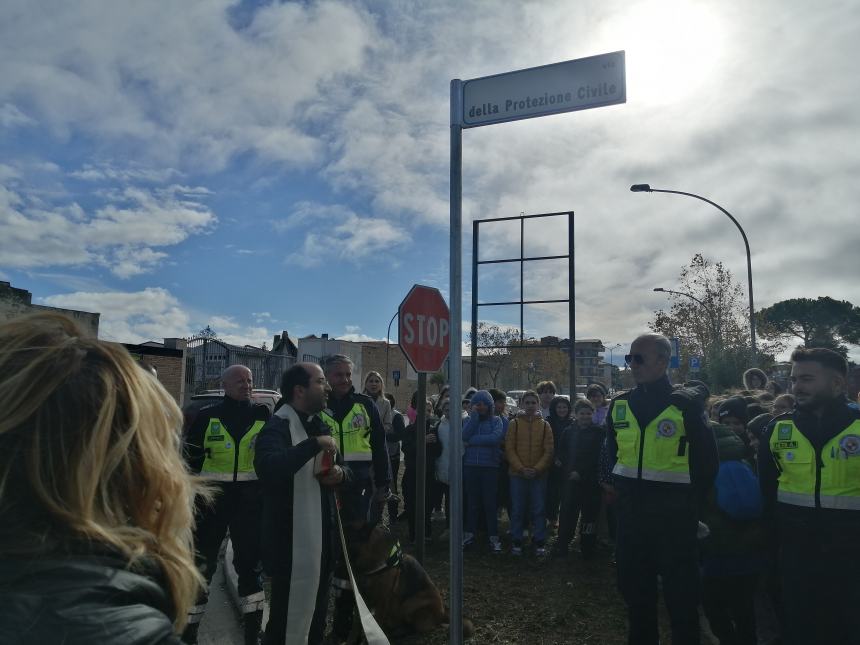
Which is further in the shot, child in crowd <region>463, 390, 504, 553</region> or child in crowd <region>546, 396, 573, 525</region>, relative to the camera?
child in crowd <region>546, 396, 573, 525</region>

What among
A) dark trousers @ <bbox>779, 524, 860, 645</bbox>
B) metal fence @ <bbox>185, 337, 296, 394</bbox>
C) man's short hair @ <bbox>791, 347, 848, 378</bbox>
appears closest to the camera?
dark trousers @ <bbox>779, 524, 860, 645</bbox>

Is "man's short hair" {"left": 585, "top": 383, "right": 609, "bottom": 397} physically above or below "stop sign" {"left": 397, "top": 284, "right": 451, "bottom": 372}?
below

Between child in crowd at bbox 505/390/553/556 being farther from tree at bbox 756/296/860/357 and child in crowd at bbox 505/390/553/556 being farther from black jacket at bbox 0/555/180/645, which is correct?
tree at bbox 756/296/860/357

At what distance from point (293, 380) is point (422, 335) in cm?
93

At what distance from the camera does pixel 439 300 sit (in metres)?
4.60

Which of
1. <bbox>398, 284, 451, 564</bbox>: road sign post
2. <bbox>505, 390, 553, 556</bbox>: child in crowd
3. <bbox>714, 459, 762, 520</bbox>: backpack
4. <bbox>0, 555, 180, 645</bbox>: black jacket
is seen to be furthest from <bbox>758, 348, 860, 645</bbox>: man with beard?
<bbox>505, 390, 553, 556</bbox>: child in crowd

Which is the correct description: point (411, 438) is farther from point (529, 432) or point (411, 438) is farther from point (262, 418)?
point (262, 418)

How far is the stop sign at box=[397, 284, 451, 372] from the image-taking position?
Result: 4.26m

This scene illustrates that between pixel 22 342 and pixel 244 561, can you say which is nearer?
pixel 22 342

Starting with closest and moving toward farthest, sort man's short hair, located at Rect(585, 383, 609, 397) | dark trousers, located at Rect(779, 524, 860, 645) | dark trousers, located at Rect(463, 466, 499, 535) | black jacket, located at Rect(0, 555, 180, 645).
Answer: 1. black jacket, located at Rect(0, 555, 180, 645)
2. dark trousers, located at Rect(779, 524, 860, 645)
3. dark trousers, located at Rect(463, 466, 499, 535)
4. man's short hair, located at Rect(585, 383, 609, 397)

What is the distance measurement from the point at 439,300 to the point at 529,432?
3887 millimetres

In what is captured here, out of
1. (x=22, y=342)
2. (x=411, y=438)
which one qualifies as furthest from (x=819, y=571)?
(x=411, y=438)

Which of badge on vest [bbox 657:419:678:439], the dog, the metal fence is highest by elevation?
the metal fence

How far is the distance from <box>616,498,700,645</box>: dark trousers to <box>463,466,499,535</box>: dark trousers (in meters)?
3.99
